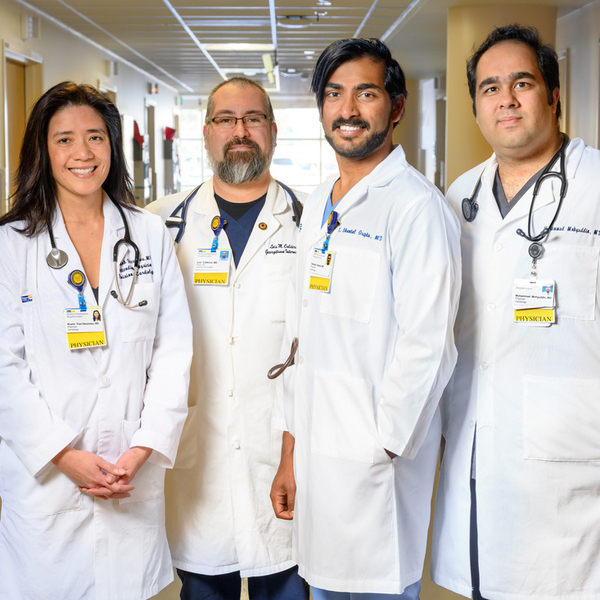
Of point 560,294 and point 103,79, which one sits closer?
point 560,294

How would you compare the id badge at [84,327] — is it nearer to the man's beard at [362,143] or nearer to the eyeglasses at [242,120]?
the man's beard at [362,143]

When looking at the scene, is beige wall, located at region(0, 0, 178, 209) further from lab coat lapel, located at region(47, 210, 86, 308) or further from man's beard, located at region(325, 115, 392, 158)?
man's beard, located at region(325, 115, 392, 158)

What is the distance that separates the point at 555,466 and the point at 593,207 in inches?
26.5

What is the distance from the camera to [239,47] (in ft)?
35.3

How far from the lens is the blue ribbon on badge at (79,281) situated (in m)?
1.82

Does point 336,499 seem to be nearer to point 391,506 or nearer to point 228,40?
point 391,506

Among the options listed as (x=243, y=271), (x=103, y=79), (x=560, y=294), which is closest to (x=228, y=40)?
(x=103, y=79)

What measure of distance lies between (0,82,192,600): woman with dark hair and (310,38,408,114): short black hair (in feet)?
2.11

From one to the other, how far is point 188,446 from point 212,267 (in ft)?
2.01

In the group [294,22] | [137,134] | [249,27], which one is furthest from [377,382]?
[137,134]

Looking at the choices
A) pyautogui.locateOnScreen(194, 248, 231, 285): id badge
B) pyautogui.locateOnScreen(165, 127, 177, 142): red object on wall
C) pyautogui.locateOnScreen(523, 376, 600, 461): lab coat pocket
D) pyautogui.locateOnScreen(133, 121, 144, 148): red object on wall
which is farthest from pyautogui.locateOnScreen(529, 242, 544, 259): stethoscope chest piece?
pyautogui.locateOnScreen(165, 127, 177, 142): red object on wall

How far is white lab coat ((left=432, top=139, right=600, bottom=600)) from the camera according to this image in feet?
5.56

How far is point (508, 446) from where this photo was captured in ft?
5.74

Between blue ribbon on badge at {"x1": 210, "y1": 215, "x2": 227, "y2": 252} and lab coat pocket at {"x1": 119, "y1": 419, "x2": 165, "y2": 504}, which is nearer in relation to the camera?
lab coat pocket at {"x1": 119, "y1": 419, "x2": 165, "y2": 504}
